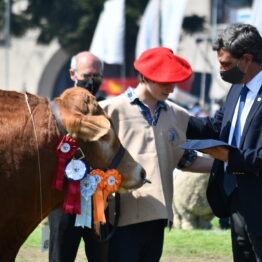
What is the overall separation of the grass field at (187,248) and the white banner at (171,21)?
10.8 meters

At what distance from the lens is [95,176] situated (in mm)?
4723

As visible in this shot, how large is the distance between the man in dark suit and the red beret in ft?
0.84

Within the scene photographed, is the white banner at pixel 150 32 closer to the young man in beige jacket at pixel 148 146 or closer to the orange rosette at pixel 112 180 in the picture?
the young man in beige jacket at pixel 148 146

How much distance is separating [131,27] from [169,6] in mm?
11997

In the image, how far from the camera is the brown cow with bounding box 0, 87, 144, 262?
4.44 meters

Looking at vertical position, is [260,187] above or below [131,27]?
above

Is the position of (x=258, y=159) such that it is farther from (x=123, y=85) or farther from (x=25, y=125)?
(x=123, y=85)

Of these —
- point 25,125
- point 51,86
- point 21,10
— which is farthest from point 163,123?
point 51,86

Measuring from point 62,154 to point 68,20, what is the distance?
105 feet

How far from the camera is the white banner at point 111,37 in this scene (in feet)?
68.3

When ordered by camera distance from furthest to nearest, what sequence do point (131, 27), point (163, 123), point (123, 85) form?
point (131, 27)
point (123, 85)
point (163, 123)

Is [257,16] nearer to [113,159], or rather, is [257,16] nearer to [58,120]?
[113,159]

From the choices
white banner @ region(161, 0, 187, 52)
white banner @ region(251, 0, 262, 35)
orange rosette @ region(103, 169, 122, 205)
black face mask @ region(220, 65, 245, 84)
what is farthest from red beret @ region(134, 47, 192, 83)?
white banner @ region(161, 0, 187, 52)

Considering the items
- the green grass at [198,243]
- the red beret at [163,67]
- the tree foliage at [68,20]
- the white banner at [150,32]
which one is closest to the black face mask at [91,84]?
the red beret at [163,67]
